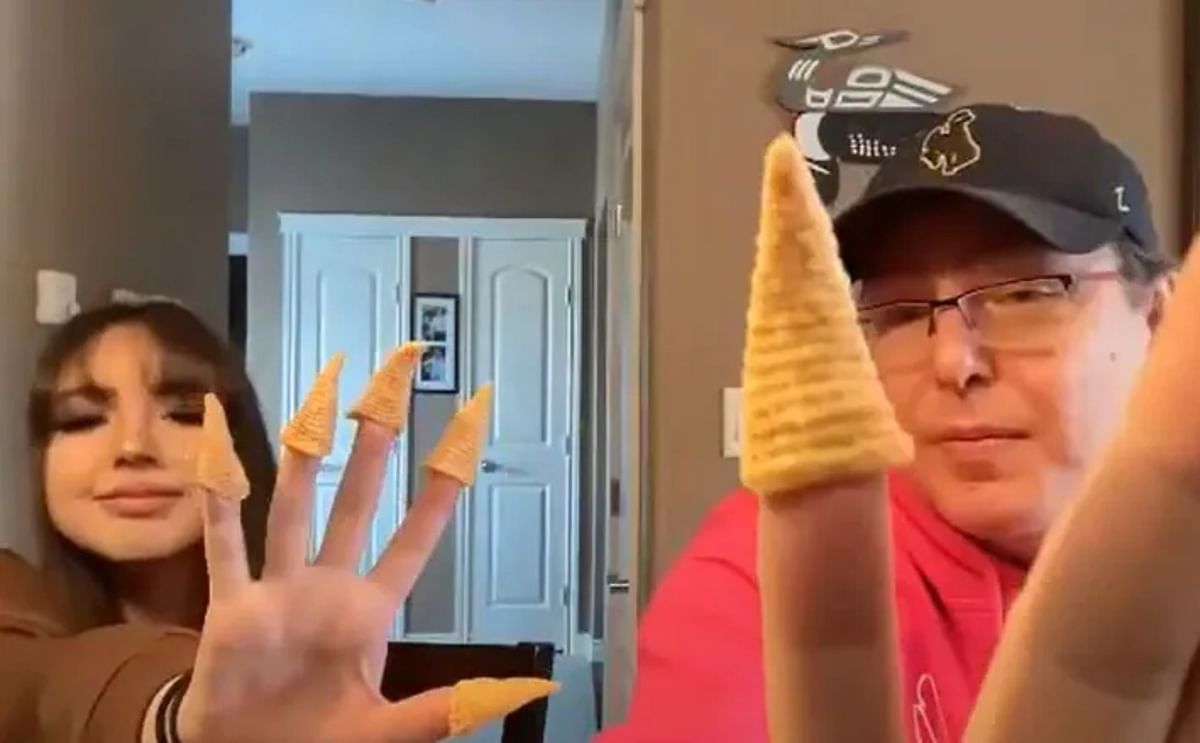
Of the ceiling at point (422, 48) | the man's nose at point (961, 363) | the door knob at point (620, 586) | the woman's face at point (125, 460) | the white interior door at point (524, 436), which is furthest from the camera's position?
the white interior door at point (524, 436)

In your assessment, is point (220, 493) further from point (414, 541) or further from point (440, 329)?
point (440, 329)

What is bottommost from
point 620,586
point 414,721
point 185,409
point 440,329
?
point 620,586

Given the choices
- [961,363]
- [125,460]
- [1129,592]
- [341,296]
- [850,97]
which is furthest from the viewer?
[341,296]

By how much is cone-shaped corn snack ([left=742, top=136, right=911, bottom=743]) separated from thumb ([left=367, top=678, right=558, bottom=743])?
215 millimetres

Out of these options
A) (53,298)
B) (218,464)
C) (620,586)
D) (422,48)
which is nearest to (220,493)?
(218,464)

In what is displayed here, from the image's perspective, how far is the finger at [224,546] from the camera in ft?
1.65

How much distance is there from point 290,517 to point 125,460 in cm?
34

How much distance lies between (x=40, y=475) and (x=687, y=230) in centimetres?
116

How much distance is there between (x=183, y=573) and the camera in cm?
89

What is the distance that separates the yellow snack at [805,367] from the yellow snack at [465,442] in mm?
240

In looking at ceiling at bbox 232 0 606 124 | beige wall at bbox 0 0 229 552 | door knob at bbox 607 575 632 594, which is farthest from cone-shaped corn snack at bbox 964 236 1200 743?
ceiling at bbox 232 0 606 124

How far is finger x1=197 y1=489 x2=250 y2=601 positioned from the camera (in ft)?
1.65

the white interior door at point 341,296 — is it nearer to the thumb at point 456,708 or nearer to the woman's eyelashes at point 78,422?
the woman's eyelashes at point 78,422

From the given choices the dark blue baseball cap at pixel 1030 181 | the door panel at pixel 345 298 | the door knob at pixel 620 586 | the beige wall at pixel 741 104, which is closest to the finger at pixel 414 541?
the dark blue baseball cap at pixel 1030 181
